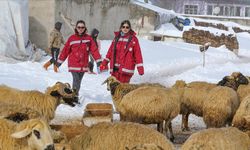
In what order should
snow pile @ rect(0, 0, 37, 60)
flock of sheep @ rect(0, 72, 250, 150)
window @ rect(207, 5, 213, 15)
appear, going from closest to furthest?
flock of sheep @ rect(0, 72, 250, 150)
snow pile @ rect(0, 0, 37, 60)
window @ rect(207, 5, 213, 15)

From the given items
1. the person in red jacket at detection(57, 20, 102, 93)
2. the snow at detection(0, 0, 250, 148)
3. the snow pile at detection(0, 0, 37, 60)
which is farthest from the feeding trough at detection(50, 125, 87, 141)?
the snow pile at detection(0, 0, 37, 60)

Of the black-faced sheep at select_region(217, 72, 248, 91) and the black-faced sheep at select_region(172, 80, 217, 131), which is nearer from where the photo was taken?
the black-faced sheep at select_region(172, 80, 217, 131)

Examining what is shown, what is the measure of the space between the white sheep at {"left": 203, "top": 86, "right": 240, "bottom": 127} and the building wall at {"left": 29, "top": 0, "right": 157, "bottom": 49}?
45.9ft

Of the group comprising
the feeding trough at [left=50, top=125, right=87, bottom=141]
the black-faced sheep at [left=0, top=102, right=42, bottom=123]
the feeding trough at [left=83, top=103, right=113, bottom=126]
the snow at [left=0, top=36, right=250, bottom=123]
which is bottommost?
the snow at [left=0, top=36, right=250, bottom=123]

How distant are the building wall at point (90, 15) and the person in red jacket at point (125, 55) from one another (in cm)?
1215

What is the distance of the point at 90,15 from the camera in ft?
92.0

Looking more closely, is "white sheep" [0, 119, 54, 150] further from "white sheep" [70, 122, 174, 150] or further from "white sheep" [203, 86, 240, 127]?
"white sheep" [203, 86, 240, 127]

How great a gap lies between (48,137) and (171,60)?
20038 mm

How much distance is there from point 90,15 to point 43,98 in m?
18.8

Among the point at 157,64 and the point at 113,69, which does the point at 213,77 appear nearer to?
the point at 157,64

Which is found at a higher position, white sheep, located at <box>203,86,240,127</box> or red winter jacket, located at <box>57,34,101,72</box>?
red winter jacket, located at <box>57,34,101,72</box>

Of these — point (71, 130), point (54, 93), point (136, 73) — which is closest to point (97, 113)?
point (54, 93)

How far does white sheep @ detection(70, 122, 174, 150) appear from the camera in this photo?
6781 mm

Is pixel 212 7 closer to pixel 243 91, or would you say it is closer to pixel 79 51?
pixel 79 51
